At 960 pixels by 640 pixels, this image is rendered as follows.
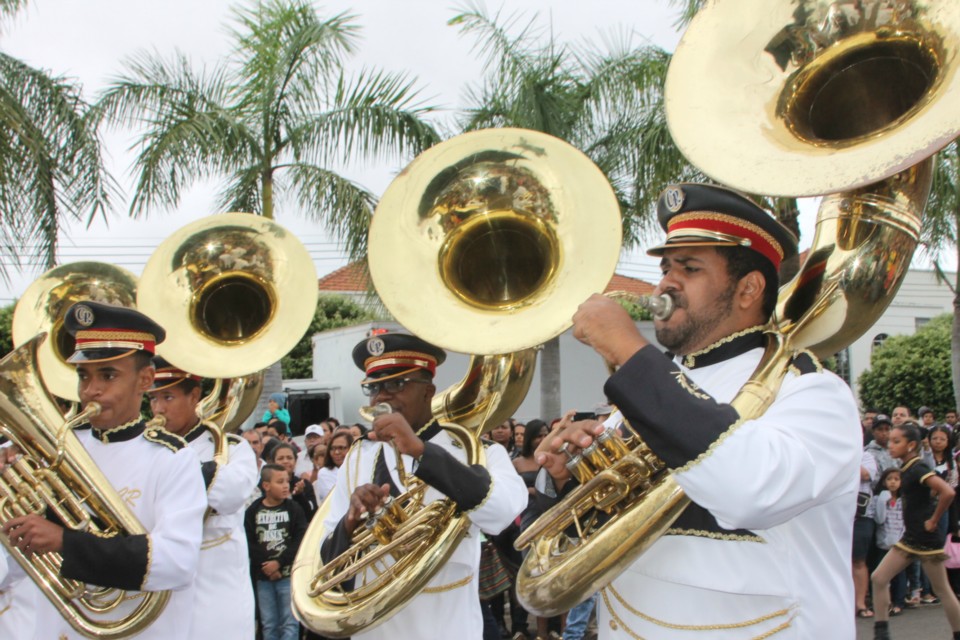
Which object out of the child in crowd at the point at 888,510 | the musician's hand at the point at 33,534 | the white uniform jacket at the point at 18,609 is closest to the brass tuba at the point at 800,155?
the musician's hand at the point at 33,534

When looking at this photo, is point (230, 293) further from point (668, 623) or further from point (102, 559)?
point (668, 623)

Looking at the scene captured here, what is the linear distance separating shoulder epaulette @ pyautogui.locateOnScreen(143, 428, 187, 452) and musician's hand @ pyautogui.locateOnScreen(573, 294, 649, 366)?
1.99 metres

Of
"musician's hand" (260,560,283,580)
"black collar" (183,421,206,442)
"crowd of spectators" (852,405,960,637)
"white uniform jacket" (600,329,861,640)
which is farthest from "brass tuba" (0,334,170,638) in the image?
"crowd of spectators" (852,405,960,637)

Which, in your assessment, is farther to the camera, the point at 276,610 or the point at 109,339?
the point at 276,610

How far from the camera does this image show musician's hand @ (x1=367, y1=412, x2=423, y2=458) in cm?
345

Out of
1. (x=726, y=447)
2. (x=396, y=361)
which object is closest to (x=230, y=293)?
(x=396, y=361)

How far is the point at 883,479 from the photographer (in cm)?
912

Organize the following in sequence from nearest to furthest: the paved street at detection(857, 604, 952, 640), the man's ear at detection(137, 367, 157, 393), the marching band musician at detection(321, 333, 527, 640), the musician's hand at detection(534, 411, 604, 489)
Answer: the musician's hand at detection(534, 411, 604, 489) < the marching band musician at detection(321, 333, 527, 640) < the man's ear at detection(137, 367, 157, 393) < the paved street at detection(857, 604, 952, 640)

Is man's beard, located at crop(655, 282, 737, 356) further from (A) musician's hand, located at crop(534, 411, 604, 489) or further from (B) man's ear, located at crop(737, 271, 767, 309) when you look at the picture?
(A) musician's hand, located at crop(534, 411, 604, 489)

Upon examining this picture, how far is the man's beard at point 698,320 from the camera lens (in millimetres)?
2498

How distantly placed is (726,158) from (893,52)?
668 millimetres

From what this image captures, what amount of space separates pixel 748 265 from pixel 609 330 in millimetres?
538

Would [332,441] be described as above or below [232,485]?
below

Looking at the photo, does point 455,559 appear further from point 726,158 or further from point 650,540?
point 726,158
